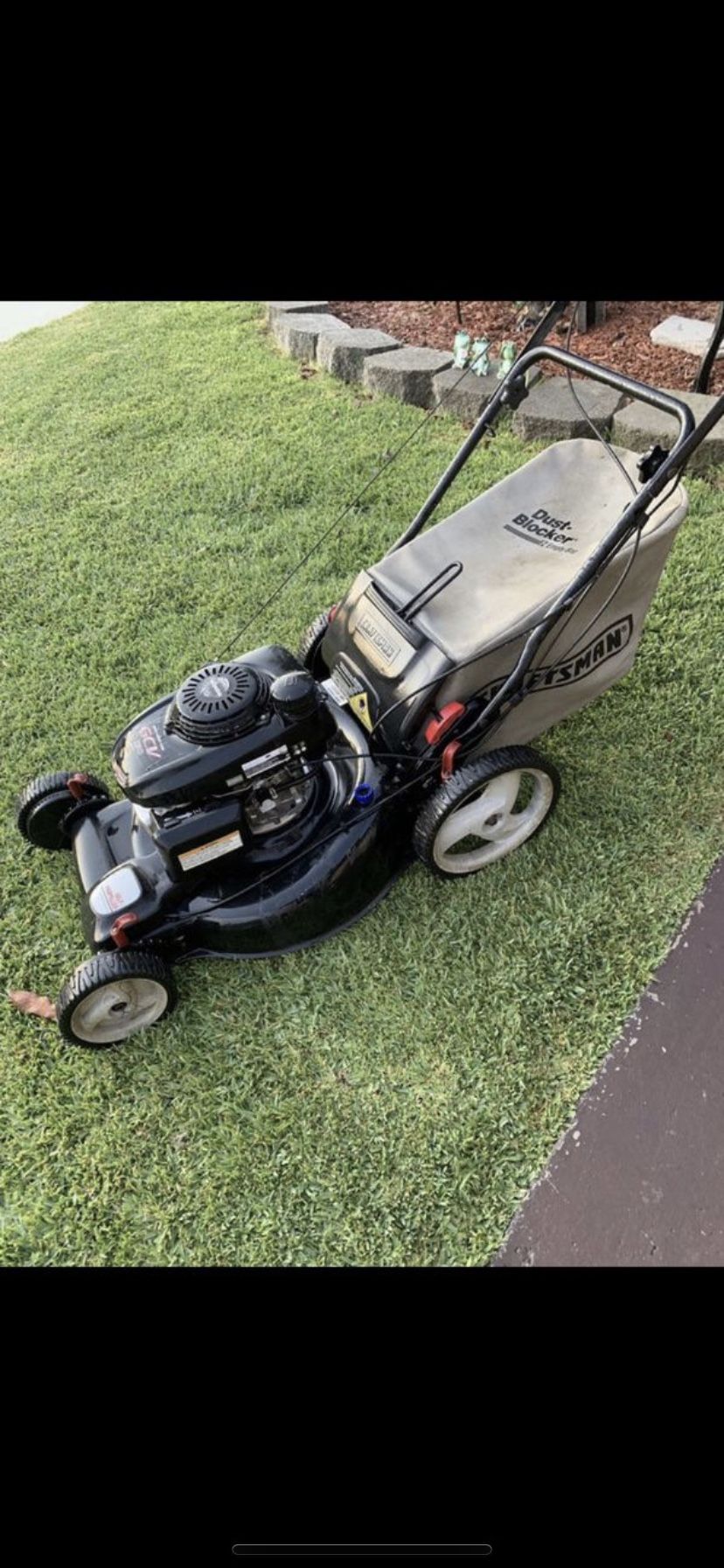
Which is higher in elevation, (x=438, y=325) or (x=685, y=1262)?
(x=438, y=325)

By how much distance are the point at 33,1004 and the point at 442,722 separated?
1.29m

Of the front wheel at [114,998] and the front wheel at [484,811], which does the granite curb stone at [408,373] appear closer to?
the front wheel at [484,811]

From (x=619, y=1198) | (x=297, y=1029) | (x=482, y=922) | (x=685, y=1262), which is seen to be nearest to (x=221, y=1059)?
(x=297, y=1029)

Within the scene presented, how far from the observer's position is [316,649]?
2816 mm

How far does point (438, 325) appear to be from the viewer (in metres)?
5.47

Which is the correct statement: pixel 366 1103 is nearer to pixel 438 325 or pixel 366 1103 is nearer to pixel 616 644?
pixel 616 644

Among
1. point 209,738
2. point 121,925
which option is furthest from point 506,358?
point 121,925

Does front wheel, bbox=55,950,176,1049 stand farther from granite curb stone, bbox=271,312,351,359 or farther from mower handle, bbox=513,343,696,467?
granite curb stone, bbox=271,312,351,359

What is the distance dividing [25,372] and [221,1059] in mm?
5123

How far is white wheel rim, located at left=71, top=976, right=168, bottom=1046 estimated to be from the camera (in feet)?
7.47

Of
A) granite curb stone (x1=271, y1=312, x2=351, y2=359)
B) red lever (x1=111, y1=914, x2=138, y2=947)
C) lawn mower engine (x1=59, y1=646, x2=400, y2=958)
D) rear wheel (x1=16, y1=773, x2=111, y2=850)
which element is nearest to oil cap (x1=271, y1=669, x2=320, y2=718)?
lawn mower engine (x1=59, y1=646, x2=400, y2=958)

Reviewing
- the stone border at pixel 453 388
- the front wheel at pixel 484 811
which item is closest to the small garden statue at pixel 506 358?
the stone border at pixel 453 388

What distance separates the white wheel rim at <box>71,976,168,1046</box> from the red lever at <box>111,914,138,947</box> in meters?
0.10

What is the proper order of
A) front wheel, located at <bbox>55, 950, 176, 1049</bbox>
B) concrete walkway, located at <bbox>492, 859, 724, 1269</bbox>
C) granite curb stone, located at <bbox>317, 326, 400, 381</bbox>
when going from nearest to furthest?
1. concrete walkway, located at <bbox>492, 859, 724, 1269</bbox>
2. front wheel, located at <bbox>55, 950, 176, 1049</bbox>
3. granite curb stone, located at <bbox>317, 326, 400, 381</bbox>
